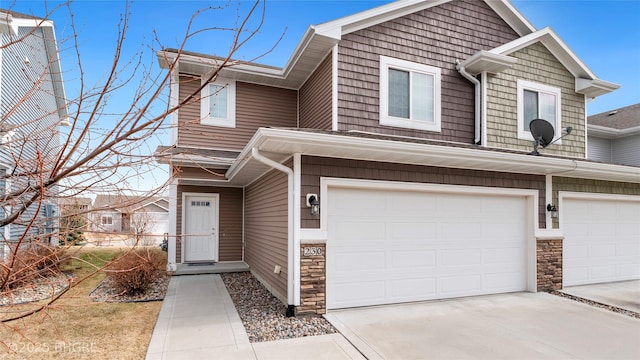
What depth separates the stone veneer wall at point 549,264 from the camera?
785 cm

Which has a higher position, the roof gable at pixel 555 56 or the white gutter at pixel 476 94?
the roof gable at pixel 555 56

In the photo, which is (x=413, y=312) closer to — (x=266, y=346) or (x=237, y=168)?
(x=266, y=346)

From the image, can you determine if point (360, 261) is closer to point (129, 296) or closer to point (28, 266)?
point (129, 296)

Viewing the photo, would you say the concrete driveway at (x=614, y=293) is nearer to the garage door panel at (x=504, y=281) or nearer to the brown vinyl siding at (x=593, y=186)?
the garage door panel at (x=504, y=281)

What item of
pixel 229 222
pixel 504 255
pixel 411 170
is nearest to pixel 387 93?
pixel 411 170

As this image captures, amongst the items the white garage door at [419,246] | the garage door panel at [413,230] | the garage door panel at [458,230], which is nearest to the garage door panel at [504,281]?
the white garage door at [419,246]

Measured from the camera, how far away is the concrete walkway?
14.9 ft

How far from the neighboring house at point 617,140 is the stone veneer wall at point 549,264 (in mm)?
8198

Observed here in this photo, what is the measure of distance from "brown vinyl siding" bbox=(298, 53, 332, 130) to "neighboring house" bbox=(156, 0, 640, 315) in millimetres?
80

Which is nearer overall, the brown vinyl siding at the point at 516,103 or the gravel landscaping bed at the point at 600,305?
the gravel landscaping bed at the point at 600,305

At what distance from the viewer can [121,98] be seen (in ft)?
6.44

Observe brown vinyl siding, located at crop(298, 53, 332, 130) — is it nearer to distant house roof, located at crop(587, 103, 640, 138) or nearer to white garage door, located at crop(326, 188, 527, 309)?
white garage door, located at crop(326, 188, 527, 309)

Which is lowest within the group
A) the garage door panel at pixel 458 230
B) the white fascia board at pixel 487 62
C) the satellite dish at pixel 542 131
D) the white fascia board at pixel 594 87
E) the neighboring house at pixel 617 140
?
the garage door panel at pixel 458 230

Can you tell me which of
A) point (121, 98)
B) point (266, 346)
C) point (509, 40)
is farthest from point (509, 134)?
point (121, 98)
